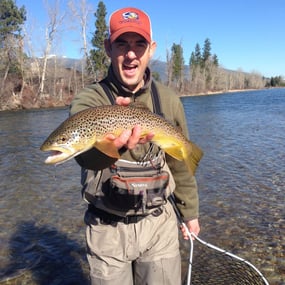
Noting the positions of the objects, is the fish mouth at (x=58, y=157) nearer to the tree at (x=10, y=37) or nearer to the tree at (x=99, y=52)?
the tree at (x=10, y=37)

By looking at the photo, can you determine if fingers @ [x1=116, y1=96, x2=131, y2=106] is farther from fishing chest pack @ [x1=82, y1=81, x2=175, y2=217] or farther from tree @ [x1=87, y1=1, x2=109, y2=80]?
tree @ [x1=87, y1=1, x2=109, y2=80]

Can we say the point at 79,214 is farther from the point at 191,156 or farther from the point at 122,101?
the point at 122,101

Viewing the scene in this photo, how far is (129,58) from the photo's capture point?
8.73 ft

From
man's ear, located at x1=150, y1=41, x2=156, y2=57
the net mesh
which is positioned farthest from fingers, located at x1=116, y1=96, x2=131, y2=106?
the net mesh

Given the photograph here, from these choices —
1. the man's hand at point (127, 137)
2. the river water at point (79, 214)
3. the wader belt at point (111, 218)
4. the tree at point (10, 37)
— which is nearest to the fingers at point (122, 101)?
the man's hand at point (127, 137)

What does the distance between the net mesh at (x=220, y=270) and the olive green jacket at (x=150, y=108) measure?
2.13ft

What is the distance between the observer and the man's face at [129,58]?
106 inches

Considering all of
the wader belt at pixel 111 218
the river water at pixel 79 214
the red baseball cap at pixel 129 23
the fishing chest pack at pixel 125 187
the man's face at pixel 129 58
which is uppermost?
the red baseball cap at pixel 129 23

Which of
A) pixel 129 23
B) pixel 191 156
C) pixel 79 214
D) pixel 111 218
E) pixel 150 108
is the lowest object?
pixel 79 214

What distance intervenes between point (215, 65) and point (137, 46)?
108 meters

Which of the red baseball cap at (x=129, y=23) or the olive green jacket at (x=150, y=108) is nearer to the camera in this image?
the olive green jacket at (x=150, y=108)

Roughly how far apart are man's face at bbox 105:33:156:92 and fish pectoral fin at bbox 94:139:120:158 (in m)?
0.64

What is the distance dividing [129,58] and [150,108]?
18.3 inches

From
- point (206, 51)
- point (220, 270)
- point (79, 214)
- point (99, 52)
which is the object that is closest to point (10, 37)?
point (99, 52)
